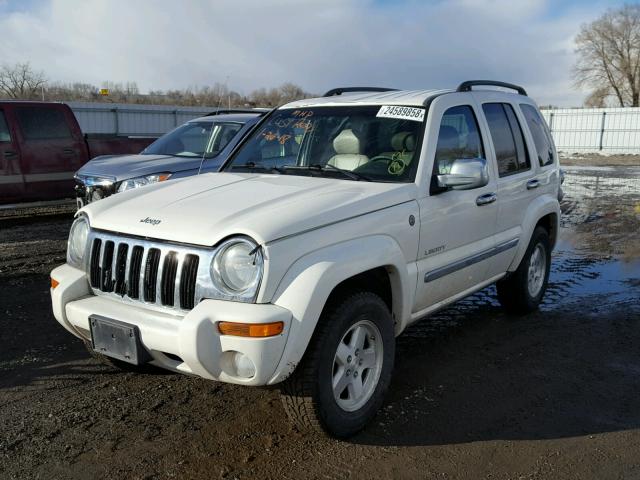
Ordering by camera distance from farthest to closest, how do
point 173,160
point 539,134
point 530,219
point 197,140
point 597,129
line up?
point 597,129 → point 197,140 → point 173,160 → point 539,134 → point 530,219

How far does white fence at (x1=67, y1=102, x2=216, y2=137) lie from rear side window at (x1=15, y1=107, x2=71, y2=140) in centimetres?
1136

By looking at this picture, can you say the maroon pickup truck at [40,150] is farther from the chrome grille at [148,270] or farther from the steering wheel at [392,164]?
the steering wheel at [392,164]

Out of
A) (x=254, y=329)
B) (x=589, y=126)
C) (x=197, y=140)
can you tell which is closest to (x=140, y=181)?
(x=197, y=140)

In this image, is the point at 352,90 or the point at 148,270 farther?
the point at 352,90

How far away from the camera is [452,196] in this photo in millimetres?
4199

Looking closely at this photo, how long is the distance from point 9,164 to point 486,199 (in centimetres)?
780

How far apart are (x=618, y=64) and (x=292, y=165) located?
60.0m

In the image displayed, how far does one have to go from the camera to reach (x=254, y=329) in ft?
9.52

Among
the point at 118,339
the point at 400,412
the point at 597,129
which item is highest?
the point at 597,129

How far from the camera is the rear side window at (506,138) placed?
4969 mm

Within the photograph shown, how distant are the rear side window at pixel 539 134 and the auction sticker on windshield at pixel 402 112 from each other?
1766 millimetres

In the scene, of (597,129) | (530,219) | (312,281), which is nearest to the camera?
(312,281)

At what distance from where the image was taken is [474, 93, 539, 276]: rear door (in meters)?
4.91

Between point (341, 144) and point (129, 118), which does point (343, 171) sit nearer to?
point (341, 144)
